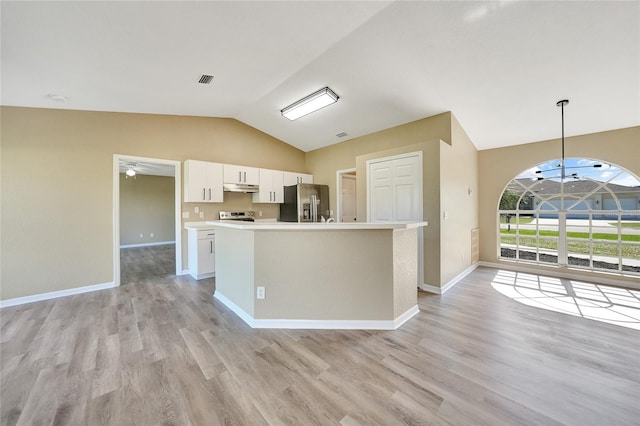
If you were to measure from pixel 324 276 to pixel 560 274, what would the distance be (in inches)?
182

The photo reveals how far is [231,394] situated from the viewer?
1.64 meters

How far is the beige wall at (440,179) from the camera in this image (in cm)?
356

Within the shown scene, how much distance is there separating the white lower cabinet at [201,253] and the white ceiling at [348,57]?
222cm

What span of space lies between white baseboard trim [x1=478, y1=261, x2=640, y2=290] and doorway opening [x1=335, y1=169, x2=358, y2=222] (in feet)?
10.0

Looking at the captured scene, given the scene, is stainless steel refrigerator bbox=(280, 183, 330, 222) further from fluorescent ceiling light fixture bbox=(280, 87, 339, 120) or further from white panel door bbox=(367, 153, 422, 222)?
white panel door bbox=(367, 153, 422, 222)

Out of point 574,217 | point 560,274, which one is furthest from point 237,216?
point 574,217

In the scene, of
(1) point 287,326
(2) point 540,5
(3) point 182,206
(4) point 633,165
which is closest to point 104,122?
(3) point 182,206

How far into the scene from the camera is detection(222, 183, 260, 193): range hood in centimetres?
498

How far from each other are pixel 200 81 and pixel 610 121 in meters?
6.00

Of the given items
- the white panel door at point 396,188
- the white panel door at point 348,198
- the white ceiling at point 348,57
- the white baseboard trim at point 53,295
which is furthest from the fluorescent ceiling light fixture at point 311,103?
the white baseboard trim at point 53,295

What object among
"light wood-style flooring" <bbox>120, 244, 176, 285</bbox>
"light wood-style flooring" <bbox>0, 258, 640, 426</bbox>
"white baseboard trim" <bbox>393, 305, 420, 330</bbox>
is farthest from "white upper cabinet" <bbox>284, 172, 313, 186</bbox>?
"white baseboard trim" <bbox>393, 305, 420, 330</bbox>

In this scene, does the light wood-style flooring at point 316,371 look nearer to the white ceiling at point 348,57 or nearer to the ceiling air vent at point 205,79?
the white ceiling at point 348,57

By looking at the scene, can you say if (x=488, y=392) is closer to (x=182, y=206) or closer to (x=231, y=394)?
(x=231, y=394)

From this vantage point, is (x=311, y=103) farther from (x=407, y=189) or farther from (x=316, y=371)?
(x=316, y=371)
